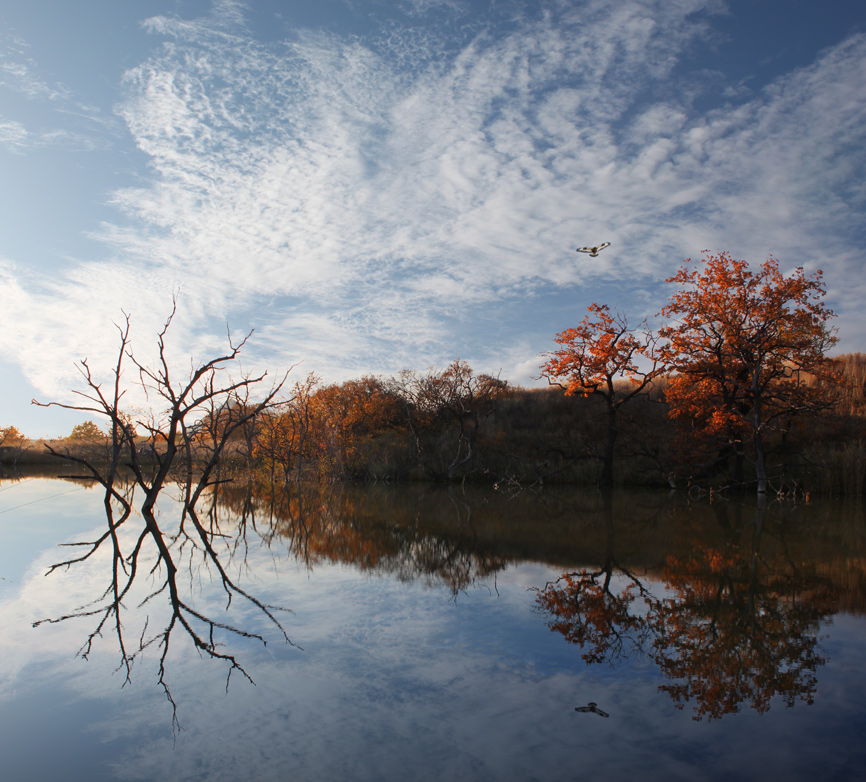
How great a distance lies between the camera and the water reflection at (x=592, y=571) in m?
5.12

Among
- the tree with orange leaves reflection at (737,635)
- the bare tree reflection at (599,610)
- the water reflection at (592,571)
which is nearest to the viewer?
the tree with orange leaves reflection at (737,635)

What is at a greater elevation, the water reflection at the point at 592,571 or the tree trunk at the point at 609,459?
the tree trunk at the point at 609,459

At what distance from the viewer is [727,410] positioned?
22.0 m

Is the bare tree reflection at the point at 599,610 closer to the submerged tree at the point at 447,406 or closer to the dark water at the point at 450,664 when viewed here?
the dark water at the point at 450,664

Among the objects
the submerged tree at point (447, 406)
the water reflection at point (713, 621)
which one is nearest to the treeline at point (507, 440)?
the submerged tree at point (447, 406)

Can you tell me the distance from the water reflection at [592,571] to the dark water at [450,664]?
0.04m

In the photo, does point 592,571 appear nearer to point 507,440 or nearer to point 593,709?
point 593,709

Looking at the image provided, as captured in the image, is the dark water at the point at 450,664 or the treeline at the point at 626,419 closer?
the dark water at the point at 450,664

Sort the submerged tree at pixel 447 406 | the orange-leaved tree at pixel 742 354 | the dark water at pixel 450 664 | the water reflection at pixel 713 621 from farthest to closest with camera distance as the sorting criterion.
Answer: the submerged tree at pixel 447 406 < the orange-leaved tree at pixel 742 354 < the water reflection at pixel 713 621 < the dark water at pixel 450 664

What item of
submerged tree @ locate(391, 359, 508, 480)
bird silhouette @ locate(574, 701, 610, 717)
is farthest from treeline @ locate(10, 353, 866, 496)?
bird silhouette @ locate(574, 701, 610, 717)

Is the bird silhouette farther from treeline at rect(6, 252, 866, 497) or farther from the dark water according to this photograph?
treeline at rect(6, 252, 866, 497)

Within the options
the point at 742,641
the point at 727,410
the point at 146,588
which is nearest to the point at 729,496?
the point at 727,410

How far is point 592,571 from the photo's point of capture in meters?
8.52

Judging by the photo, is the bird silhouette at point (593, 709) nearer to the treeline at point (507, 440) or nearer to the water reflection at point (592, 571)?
the water reflection at point (592, 571)
